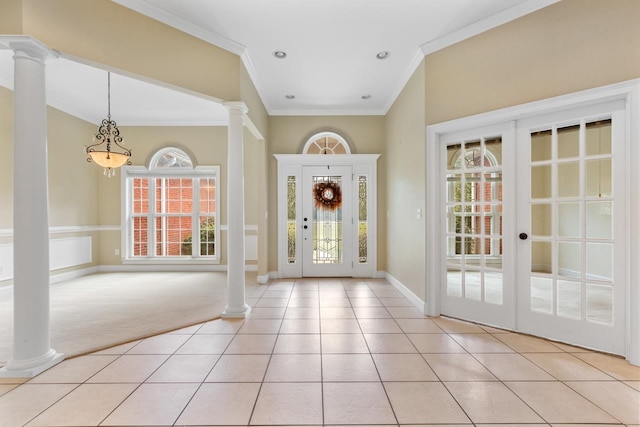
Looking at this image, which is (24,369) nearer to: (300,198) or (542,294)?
(300,198)

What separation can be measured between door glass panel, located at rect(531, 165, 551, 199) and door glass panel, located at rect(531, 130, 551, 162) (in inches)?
3.9

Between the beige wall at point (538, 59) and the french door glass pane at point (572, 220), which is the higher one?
the beige wall at point (538, 59)

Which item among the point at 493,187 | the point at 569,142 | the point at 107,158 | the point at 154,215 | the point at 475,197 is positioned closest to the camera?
the point at 569,142

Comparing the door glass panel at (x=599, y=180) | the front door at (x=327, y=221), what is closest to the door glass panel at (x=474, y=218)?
the door glass panel at (x=599, y=180)

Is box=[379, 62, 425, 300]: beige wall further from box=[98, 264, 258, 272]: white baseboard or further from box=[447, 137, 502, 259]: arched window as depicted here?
box=[98, 264, 258, 272]: white baseboard

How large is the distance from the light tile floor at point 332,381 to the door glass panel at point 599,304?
0.31 m

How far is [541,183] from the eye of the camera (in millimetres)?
2850

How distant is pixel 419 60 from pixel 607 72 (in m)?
1.77

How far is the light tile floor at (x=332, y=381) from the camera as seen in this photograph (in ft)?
5.73

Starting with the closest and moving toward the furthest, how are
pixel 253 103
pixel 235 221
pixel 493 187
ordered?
1. pixel 493 187
2. pixel 235 221
3. pixel 253 103

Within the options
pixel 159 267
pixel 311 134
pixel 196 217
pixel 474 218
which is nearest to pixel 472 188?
pixel 474 218

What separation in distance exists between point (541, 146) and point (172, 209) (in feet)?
20.7

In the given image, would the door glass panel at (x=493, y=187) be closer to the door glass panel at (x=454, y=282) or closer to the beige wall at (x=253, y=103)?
the door glass panel at (x=454, y=282)

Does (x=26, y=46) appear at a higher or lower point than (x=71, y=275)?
higher
